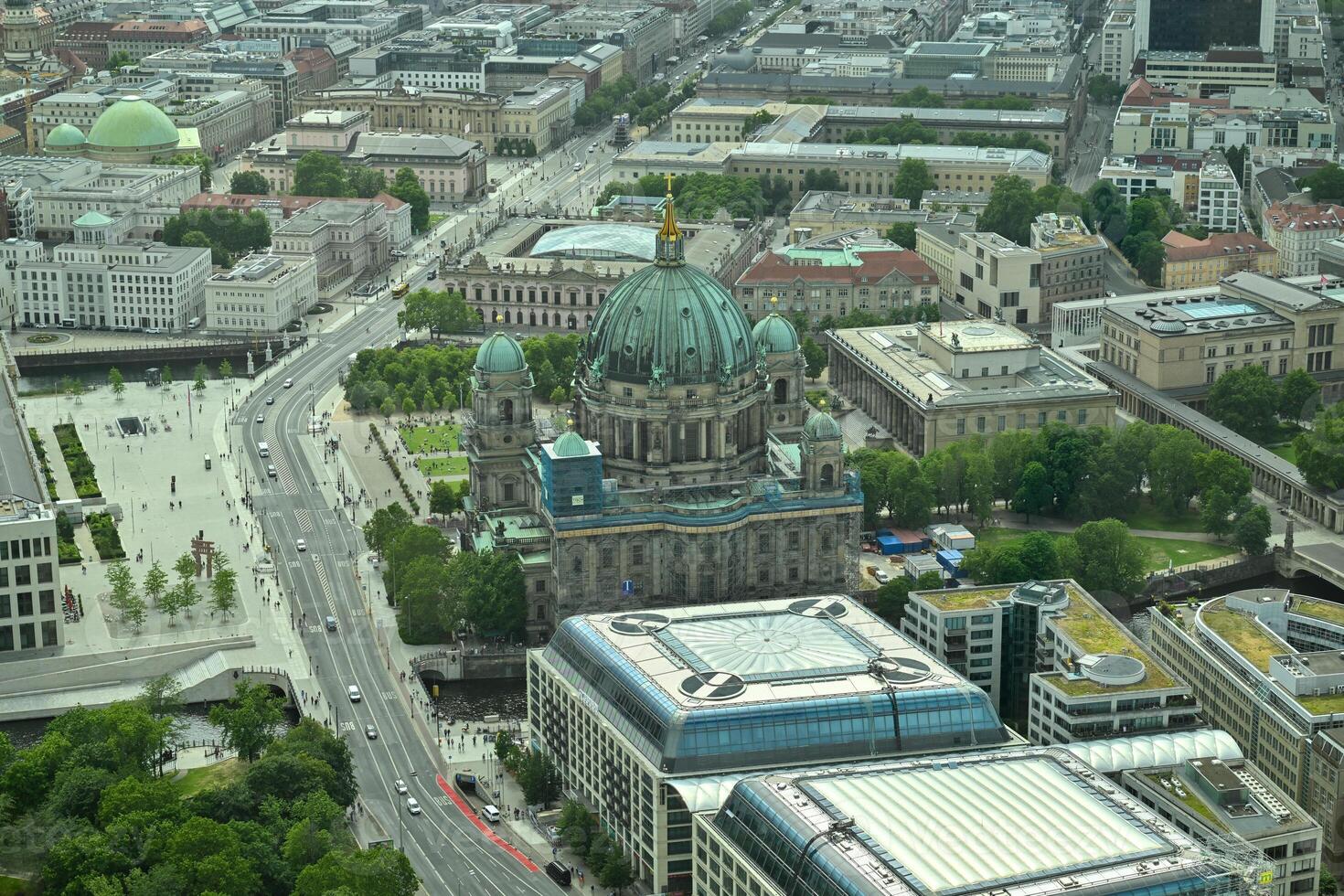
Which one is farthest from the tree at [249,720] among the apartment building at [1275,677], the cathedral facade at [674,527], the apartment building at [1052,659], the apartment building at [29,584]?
the apartment building at [1275,677]

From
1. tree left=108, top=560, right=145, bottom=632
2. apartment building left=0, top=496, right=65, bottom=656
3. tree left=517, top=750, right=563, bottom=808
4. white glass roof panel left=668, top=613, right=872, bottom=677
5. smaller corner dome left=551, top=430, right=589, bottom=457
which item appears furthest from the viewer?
tree left=108, top=560, right=145, bottom=632

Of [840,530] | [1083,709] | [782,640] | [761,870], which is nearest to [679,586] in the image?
[840,530]

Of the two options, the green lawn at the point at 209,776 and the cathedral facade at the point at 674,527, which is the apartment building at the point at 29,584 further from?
the cathedral facade at the point at 674,527

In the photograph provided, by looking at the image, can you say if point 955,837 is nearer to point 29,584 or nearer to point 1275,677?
point 1275,677

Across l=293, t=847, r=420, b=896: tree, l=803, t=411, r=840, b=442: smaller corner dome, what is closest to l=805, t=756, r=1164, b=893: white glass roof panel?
l=293, t=847, r=420, b=896: tree

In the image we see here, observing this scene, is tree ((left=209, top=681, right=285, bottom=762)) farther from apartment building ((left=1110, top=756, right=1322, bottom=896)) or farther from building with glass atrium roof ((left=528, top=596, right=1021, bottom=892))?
apartment building ((left=1110, top=756, right=1322, bottom=896))
